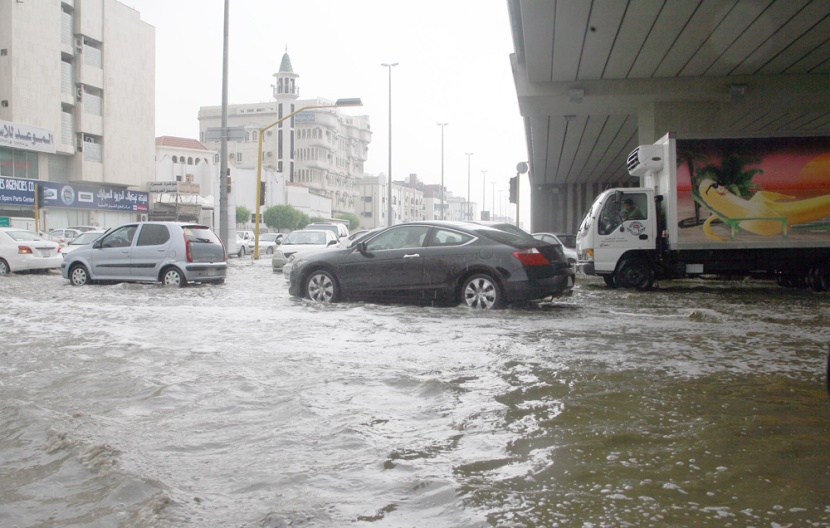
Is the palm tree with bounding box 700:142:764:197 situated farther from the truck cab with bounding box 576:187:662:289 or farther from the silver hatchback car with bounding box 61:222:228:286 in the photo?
the silver hatchback car with bounding box 61:222:228:286

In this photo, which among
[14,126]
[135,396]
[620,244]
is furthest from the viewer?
[14,126]

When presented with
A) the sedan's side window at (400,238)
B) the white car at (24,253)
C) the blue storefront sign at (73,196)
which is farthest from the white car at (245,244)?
the sedan's side window at (400,238)

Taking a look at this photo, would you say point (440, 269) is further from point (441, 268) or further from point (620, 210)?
point (620, 210)

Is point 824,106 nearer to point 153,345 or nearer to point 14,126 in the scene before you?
point 153,345

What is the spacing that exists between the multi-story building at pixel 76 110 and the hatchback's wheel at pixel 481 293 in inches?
1639

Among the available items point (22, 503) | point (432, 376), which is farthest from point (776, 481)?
point (22, 503)

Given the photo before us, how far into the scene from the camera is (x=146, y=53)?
57750 mm

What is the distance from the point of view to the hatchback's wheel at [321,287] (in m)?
11.8

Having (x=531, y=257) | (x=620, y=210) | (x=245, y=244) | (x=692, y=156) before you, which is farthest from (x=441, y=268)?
(x=245, y=244)

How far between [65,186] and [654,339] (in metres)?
50.3

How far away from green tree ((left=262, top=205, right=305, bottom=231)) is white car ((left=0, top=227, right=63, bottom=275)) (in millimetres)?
61897

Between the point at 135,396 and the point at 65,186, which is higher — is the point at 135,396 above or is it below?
below

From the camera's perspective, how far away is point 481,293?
10.6 m

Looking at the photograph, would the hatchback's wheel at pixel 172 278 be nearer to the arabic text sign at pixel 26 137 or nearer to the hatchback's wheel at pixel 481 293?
the hatchback's wheel at pixel 481 293
